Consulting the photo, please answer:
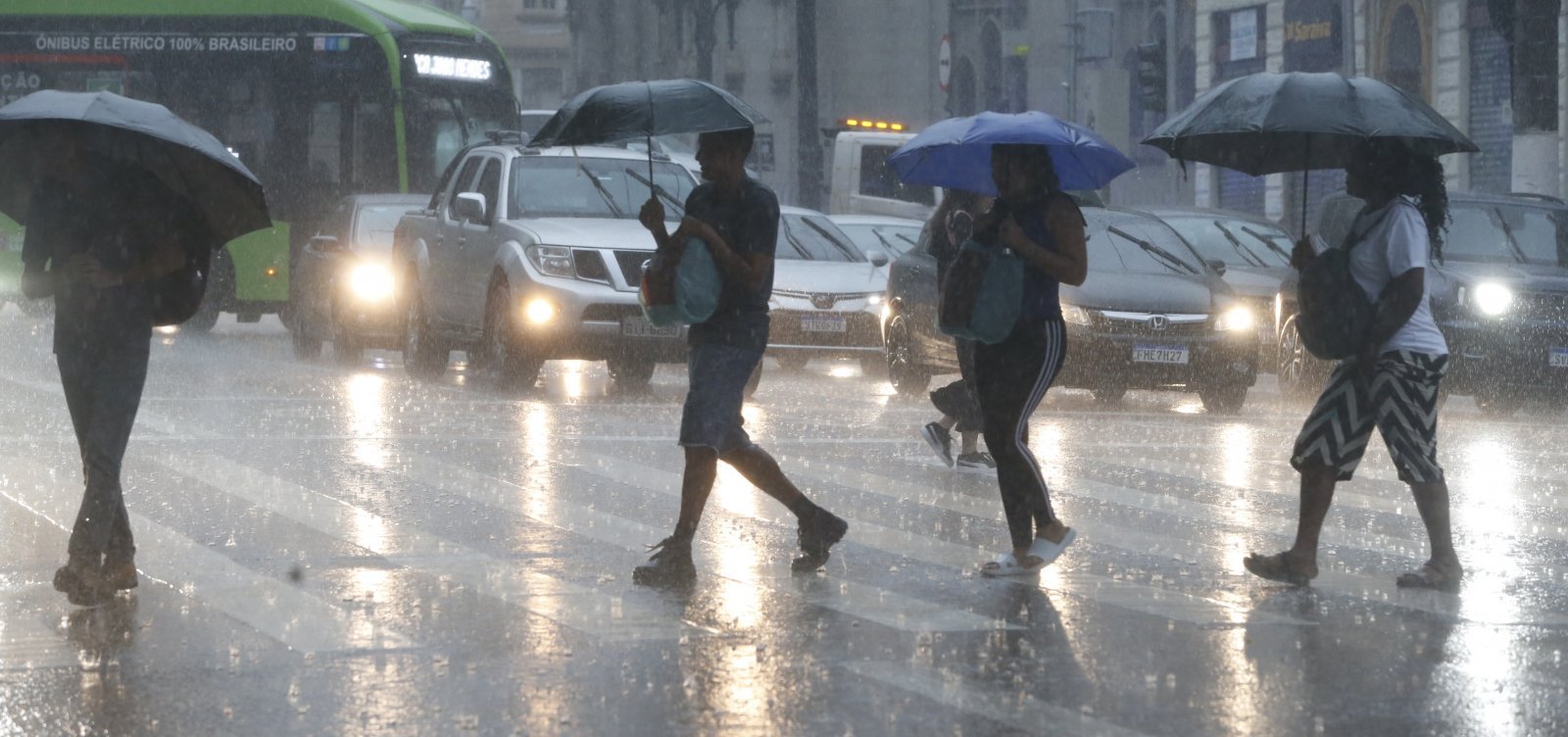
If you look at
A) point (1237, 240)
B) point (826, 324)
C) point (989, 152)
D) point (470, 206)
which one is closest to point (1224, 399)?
point (1237, 240)

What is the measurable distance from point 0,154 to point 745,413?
8.42 meters

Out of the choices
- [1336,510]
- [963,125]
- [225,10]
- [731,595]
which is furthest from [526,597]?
[225,10]

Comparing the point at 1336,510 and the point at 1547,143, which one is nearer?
the point at 1336,510

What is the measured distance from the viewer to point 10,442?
1326 centimetres

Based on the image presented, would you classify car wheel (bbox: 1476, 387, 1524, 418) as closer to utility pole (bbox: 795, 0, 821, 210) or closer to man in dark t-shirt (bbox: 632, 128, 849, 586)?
man in dark t-shirt (bbox: 632, 128, 849, 586)

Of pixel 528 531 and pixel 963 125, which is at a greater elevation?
pixel 963 125

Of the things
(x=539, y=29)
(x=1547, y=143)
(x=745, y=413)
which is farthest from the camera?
(x=539, y=29)

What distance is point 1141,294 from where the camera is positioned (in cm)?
1736

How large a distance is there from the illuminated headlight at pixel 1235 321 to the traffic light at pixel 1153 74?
49.1ft

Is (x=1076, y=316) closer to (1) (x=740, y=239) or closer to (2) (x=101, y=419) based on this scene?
(1) (x=740, y=239)

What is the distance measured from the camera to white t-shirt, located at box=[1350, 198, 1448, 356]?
27.0 ft

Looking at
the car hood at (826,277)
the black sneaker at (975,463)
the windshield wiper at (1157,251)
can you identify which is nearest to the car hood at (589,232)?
the car hood at (826,277)

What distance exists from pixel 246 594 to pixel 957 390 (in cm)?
513

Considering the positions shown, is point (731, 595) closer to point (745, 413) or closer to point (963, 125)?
point (963, 125)
